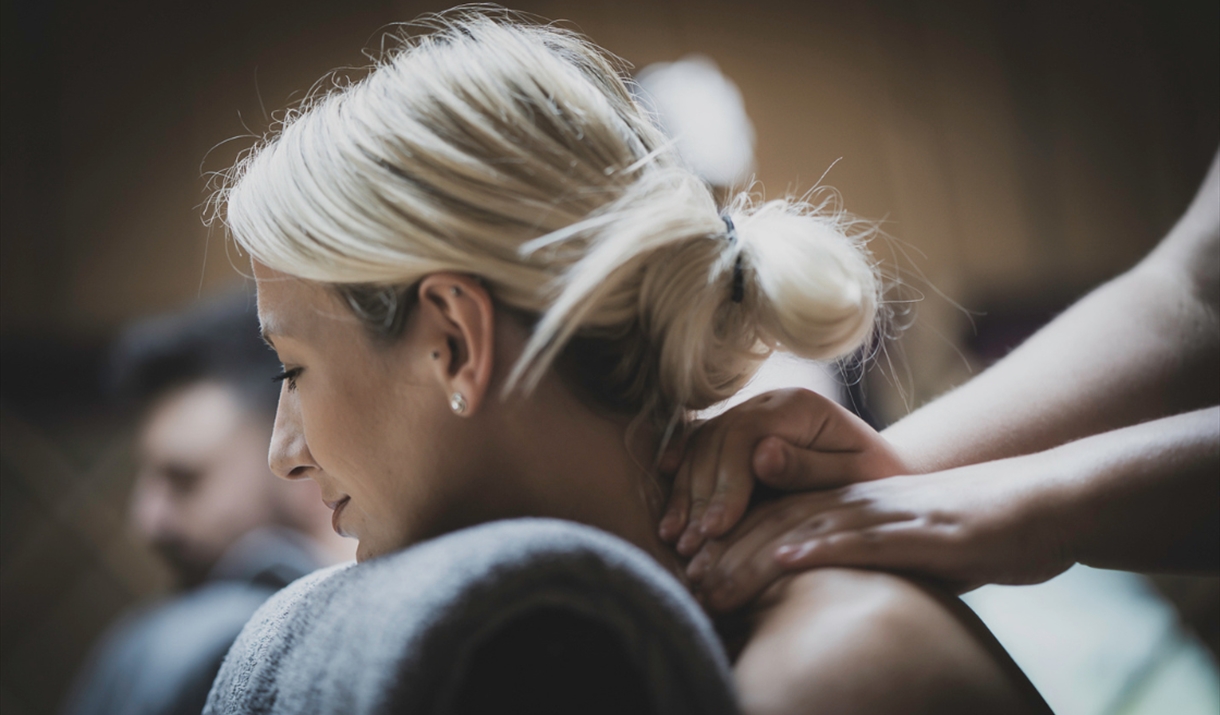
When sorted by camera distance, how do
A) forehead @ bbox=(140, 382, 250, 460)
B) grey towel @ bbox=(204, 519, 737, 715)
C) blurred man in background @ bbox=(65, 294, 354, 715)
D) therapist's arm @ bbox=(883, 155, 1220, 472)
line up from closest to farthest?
grey towel @ bbox=(204, 519, 737, 715) → therapist's arm @ bbox=(883, 155, 1220, 472) → blurred man in background @ bbox=(65, 294, 354, 715) → forehead @ bbox=(140, 382, 250, 460)

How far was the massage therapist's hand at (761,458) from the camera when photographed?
1.38 feet

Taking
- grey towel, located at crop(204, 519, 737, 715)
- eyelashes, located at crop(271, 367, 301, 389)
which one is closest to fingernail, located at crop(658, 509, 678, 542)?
grey towel, located at crop(204, 519, 737, 715)

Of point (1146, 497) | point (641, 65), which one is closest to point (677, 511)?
point (1146, 497)

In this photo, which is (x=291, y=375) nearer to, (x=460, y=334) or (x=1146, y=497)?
(x=460, y=334)

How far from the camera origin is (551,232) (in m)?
0.42

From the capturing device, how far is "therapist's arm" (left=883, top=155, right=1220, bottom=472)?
54 cm

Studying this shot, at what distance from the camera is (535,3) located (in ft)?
4.64

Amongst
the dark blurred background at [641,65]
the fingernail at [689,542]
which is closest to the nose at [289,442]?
the fingernail at [689,542]

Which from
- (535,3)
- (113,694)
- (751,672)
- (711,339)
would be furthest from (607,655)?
(535,3)

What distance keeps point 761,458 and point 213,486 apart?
36.0 inches

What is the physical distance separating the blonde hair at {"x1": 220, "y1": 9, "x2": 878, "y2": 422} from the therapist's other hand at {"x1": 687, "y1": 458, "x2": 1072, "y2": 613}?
0.08 metres

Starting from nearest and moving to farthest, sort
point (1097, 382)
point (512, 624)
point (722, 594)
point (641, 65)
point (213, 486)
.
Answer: point (512, 624), point (722, 594), point (1097, 382), point (213, 486), point (641, 65)

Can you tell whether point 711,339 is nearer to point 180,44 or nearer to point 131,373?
point 131,373

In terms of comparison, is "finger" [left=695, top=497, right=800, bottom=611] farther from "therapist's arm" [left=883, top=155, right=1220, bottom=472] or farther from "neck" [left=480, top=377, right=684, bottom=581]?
"therapist's arm" [left=883, top=155, right=1220, bottom=472]
